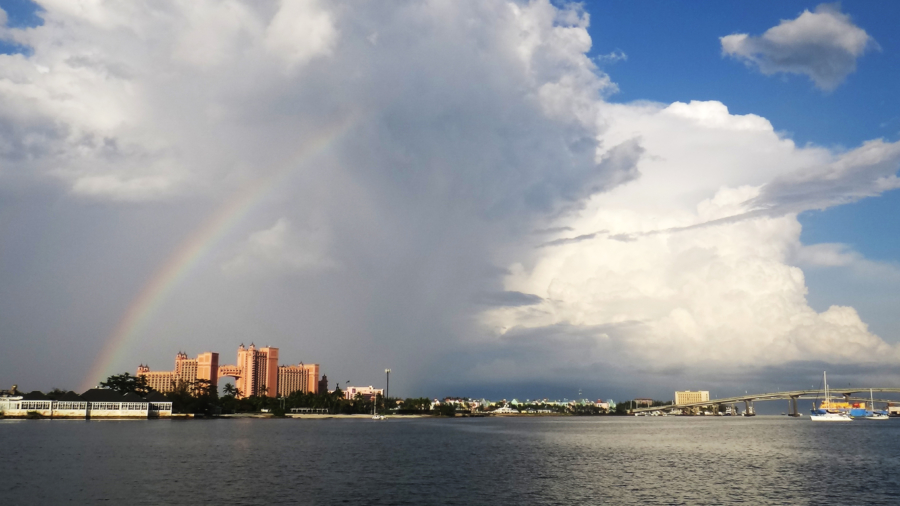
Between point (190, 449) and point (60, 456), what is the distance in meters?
16.0

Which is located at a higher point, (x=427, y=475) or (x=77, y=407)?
(x=427, y=475)

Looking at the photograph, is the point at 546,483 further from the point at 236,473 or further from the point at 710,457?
the point at 710,457

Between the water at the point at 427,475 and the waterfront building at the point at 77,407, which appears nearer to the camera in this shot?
the water at the point at 427,475

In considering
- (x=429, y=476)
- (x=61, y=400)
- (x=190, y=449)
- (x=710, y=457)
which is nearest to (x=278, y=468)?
(x=429, y=476)

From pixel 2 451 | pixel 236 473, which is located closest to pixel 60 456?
pixel 2 451

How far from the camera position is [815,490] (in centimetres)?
5200

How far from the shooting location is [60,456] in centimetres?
7281

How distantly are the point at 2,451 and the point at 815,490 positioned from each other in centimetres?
8905

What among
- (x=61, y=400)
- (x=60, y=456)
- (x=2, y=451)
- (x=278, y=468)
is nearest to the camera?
(x=278, y=468)

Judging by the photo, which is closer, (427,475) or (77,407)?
(427,475)

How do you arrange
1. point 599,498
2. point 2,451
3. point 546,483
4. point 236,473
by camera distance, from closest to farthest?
point 599,498, point 546,483, point 236,473, point 2,451

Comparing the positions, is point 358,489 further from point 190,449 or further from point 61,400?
point 61,400

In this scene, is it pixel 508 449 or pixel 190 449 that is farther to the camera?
pixel 508 449

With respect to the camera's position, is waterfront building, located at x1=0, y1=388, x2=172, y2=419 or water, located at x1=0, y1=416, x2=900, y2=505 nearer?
water, located at x1=0, y1=416, x2=900, y2=505
